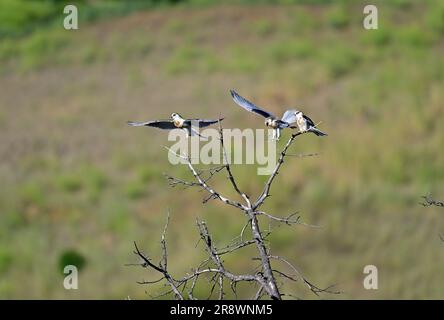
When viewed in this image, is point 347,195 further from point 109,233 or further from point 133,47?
point 133,47

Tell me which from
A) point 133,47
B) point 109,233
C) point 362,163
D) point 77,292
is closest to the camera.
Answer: point 77,292

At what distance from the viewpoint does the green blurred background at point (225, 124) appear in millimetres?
13180

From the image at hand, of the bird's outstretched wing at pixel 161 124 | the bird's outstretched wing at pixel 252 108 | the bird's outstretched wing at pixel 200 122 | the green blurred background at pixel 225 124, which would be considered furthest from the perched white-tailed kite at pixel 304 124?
the green blurred background at pixel 225 124

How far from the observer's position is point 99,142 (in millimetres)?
16625

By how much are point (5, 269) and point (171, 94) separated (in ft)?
18.4

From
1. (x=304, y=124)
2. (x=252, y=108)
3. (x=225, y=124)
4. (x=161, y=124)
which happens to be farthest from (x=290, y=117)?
(x=225, y=124)

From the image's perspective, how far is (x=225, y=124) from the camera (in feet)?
53.8

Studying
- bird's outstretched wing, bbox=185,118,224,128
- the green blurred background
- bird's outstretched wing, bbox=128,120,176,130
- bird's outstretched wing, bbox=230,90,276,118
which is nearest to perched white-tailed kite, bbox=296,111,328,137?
bird's outstretched wing, bbox=230,90,276,118

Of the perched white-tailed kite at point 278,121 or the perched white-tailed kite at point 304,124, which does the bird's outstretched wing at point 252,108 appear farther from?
the perched white-tailed kite at point 304,124

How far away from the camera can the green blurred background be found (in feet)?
43.2

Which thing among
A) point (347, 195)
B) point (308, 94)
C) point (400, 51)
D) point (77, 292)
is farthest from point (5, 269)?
point (400, 51)

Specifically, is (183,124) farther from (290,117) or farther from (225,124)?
(225,124)

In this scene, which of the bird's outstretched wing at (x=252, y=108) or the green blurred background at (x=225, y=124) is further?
the green blurred background at (x=225, y=124)

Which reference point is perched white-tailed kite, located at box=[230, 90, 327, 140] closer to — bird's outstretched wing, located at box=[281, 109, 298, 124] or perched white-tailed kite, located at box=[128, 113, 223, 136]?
bird's outstretched wing, located at box=[281, 109, 298, 124]
